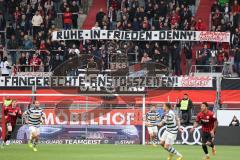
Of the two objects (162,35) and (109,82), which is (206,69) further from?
(109,82)

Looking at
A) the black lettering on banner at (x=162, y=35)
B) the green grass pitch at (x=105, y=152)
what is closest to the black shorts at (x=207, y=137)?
the green grass pitch at (x=105, y=152)

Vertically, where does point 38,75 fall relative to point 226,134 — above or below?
above

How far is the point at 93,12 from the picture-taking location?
52.7m

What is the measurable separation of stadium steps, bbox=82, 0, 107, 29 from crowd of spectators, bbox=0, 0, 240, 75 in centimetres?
149

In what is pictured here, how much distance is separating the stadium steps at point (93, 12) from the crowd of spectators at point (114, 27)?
1.49 meters

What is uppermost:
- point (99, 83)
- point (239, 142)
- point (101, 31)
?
point (101, 31)

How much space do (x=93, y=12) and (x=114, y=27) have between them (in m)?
5.14

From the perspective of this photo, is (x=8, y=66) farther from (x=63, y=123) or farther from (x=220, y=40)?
(x=220, y=40)

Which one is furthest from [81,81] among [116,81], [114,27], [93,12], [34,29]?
[93,12]

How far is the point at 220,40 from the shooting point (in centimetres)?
4575

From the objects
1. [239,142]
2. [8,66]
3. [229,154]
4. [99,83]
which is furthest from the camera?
[8,66]

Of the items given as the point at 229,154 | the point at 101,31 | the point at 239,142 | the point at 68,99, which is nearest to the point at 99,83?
the point at 68,99

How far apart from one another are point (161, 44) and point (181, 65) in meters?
1.79

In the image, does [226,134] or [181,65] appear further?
[181,65]
